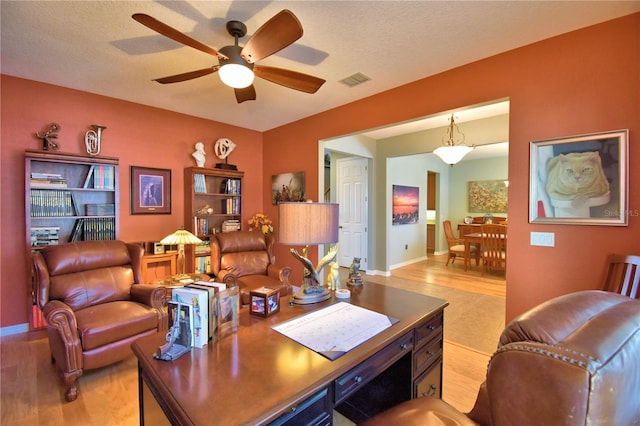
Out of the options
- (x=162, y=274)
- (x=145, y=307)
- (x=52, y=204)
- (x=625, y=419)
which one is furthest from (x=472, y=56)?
(x=52, y=204)

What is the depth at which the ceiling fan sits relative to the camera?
5.16 ft

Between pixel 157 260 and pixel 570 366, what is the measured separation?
390cm

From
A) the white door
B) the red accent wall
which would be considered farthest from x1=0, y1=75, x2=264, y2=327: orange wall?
the white door

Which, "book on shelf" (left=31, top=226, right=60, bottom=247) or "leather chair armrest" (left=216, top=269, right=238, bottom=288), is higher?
"book on shelf" (left=31, top=226, right=60, bottom=247)

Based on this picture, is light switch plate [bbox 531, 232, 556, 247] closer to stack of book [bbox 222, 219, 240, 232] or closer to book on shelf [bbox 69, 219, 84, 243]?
stack of book [bbox 222, 219, 240, 232]

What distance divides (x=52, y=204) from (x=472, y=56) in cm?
446

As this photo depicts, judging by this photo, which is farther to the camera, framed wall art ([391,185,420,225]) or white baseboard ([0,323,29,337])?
framed wall art ([391,185,420,225])

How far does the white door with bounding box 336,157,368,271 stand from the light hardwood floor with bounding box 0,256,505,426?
10.5 ft

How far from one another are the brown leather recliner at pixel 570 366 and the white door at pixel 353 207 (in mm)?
5100

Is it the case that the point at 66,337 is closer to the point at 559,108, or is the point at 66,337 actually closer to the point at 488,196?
the point at 559,108

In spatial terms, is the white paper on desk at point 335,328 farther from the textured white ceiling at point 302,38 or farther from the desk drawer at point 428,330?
the textured white ceiling at point 302,38

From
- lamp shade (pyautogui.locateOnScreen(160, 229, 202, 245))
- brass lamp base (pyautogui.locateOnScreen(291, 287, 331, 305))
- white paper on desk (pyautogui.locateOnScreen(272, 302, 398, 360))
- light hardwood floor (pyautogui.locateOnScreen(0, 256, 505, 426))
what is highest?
lamp shade (pyautogui.locateOnScreen(160, 229, 202, 245))

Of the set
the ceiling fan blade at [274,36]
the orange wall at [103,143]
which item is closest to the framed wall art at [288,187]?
the orange wall at [103,143]

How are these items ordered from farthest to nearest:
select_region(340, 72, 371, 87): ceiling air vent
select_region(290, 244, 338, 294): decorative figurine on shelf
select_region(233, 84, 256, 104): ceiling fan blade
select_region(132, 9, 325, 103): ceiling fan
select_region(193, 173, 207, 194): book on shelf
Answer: select_region(193, 173, 207, 194): book on shelf
select_region(340, 72, 371, 87): ceiling air vent
select_region(233, 84, 256, 104): ceiling fan blade
select_region(290, 244, 338, 294): decorative figurine on shelf
select_region(132, 9, 325, 103): ceiling fan
